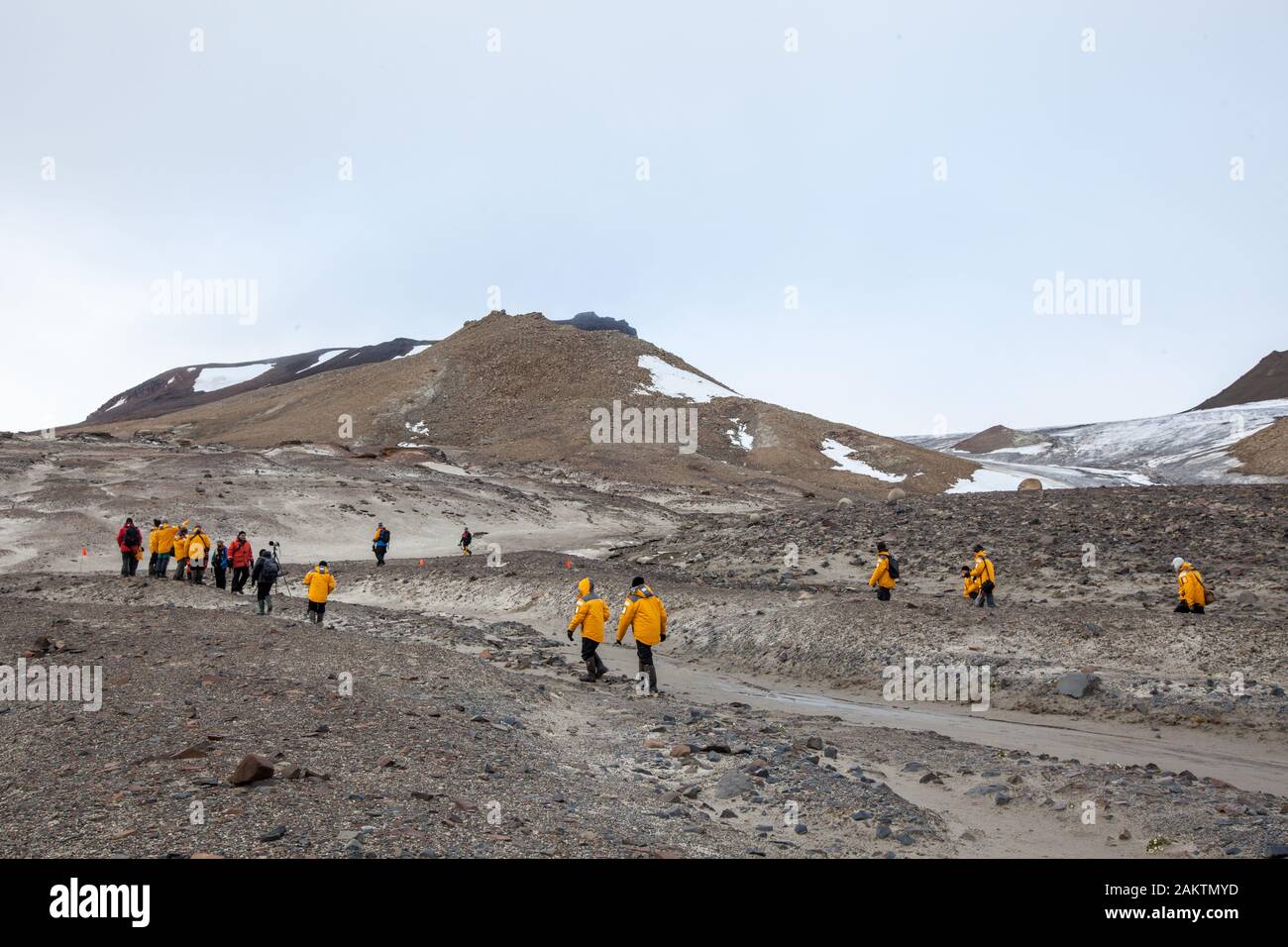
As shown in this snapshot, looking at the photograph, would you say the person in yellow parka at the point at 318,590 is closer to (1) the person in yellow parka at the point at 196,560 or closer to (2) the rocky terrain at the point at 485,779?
(2) the rocky terrain at the point at 485,779

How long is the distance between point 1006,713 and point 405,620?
50.3 feet

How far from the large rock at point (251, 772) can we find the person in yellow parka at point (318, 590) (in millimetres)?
12837

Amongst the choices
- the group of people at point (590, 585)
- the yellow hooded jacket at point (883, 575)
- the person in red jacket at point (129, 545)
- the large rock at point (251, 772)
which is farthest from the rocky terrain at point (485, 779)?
the person in red jacket at point (129, 545)

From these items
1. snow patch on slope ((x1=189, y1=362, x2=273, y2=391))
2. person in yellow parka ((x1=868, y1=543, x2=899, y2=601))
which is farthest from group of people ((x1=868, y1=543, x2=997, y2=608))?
snow patch on slope ((x1=189, y1=362, x2=273, y2=391))

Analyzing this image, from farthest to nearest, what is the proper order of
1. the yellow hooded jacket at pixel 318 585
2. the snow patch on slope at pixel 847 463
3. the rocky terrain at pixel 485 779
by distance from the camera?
the snow patch on slope at pixel 847 463, the yellow hooded jacket at pixel 318 585, the rocky terrain at pixel 485 779

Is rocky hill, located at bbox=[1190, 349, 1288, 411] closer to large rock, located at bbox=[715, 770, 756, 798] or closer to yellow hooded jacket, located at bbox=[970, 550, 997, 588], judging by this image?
yellow hooded jacket, located at bbox=[970, 550, 997, 588]

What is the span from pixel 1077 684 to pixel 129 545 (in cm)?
2576

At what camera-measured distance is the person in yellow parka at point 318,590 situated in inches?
825

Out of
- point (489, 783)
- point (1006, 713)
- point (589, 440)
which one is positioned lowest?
point (1006, 713)

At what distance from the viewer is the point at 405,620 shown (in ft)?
84.3

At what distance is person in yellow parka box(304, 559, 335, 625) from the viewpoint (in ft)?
68.7

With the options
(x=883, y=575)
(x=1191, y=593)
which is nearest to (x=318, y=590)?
(x=883, y=575)

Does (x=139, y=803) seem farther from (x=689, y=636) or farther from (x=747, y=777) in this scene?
(x=689, y=636)

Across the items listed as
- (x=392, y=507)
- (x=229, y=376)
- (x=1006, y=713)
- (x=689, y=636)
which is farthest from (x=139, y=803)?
(x=229, y=376)
